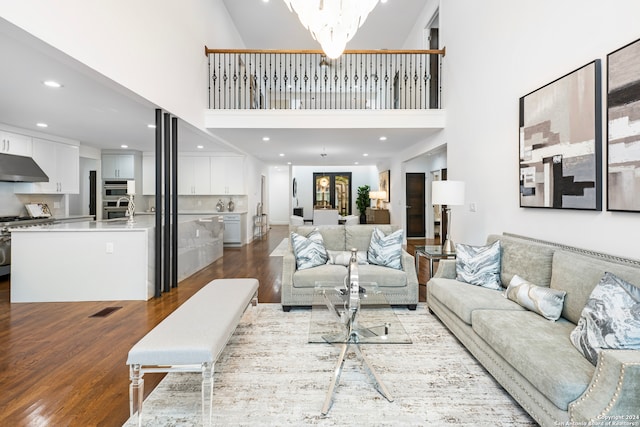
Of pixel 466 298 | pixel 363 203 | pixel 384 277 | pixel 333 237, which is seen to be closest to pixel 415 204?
pixel 363 203

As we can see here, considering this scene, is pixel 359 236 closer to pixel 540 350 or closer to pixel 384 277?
pixel 384 277

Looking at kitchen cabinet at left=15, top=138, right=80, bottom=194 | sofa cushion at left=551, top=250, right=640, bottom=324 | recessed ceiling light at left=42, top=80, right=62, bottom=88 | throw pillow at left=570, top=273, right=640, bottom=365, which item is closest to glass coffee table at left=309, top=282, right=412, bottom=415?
throw pillow at left=570, top=273, right=640, bottom=365

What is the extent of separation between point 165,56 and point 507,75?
4.13 metres

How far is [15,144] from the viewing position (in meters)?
5.65

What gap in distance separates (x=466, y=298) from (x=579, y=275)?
797 millimetres

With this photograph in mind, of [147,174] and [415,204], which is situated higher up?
[147,174]

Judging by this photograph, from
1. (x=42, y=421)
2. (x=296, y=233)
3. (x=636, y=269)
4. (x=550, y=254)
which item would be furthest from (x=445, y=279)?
(x=42, y=421)

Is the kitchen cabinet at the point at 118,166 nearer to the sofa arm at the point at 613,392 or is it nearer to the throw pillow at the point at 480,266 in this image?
the throw pillow at the point at 480,266

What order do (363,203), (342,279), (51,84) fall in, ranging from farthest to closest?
1. (363,203)
2. (342,279)
3. (51,84)

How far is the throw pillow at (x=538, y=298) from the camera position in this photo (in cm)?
227

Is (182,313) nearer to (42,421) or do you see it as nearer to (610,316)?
(42,421)

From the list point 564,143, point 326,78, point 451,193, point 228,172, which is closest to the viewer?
point 564,143

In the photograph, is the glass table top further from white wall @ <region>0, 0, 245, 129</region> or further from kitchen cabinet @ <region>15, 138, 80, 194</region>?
kitchen cabinet @ <region>15, 138, 80, 194</region>

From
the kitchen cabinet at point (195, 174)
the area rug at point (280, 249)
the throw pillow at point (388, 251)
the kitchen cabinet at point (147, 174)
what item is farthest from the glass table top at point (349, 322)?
the kitchen cabinet at point (147, 174)
